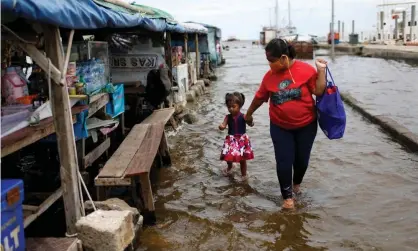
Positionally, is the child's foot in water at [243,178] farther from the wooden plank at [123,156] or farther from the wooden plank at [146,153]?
the wooden plank at [123,156]

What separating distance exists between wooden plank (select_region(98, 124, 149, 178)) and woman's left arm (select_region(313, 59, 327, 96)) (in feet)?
7.68

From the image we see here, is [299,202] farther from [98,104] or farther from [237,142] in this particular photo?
[98,104]

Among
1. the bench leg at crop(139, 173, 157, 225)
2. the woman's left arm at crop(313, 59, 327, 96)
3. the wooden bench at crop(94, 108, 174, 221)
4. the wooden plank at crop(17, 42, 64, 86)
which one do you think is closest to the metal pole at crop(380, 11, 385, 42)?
the wooden bench at crop(94, 108, 174, 221)

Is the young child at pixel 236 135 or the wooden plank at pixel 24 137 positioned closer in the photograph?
the wooden plank at pixel 24 137

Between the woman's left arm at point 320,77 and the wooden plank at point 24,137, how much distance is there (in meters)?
2.84

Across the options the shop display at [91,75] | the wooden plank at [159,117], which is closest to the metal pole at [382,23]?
the wooden plank at [159,117]

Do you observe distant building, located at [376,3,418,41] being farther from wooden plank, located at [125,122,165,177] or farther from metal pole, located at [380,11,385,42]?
wooden plank, located at [125,122,165,177]

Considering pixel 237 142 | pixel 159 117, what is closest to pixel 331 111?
pixel 237 142

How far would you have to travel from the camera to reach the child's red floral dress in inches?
261

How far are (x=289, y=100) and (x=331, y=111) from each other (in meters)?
0.48

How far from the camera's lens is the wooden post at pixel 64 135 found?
376 cm

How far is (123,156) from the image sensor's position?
5.54 meters

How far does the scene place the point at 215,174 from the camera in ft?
24.0

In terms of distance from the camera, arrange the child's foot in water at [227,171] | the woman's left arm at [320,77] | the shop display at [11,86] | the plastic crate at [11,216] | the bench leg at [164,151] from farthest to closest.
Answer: the bench leg at [164,151], the child's foot in water at [227,171], the woman's left arm at [320,77], the shop display at [11,86], the plastic crate at [11,216]
